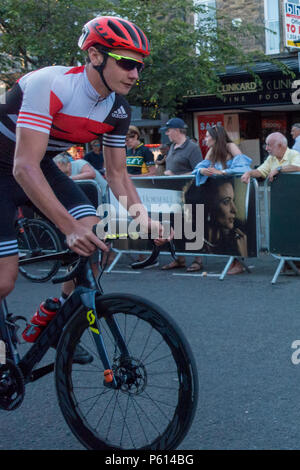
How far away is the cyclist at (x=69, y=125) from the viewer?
2.85m

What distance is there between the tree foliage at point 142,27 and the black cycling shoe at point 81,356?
1375 cm

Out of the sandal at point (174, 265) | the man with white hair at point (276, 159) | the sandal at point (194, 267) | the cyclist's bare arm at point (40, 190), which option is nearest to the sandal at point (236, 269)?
the sandal at point (194, 267)

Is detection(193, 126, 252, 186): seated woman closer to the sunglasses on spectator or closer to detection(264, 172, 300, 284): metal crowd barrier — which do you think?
detection(264, 172, 300, 284): metal crowd barrier

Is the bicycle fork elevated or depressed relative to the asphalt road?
elevated

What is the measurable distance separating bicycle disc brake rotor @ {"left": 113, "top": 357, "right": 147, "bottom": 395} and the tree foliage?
13.9m

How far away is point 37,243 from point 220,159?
2520 millimetres

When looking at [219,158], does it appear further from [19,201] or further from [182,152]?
[19,201]

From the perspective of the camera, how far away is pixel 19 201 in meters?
3.29

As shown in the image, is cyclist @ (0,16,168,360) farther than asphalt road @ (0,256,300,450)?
No

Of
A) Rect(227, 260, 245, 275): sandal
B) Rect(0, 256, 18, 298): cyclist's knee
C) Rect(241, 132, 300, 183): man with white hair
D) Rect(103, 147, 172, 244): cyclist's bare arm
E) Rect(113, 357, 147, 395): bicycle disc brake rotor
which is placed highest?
Rect(103, 147, 172, 244): cyclist's bare arm

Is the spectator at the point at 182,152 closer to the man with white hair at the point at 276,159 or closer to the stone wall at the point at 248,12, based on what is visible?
the man with white hair at the point at 276,159

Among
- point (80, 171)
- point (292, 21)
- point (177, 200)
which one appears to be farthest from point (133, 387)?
point (292, 21)

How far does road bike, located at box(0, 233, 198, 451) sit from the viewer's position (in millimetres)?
2740

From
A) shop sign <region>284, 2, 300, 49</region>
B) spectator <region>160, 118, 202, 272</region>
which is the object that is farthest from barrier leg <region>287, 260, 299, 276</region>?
shop sign <region>284, 2, 300, 49</region>
